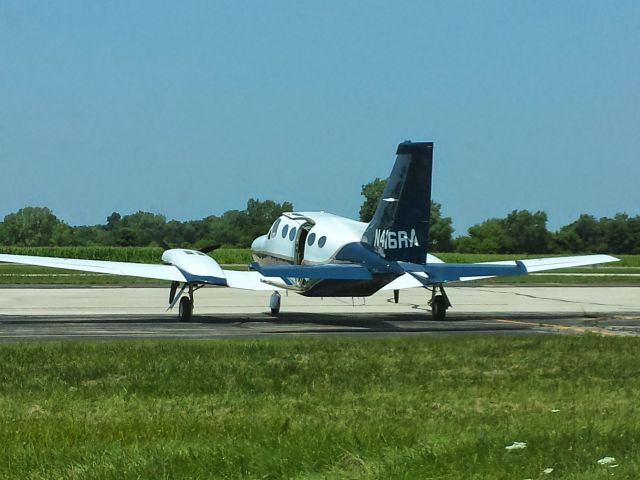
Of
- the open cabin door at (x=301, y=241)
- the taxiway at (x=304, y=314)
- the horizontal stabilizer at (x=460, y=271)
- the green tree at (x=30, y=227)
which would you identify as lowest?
the taxiway at (x=304, y=314)

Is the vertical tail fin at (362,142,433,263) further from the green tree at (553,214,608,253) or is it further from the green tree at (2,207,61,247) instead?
the green tree at (2,207,61,247)

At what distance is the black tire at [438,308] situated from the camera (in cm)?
3319

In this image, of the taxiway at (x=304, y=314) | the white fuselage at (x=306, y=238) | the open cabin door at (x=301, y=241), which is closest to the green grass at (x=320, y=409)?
the taxiway at (x=304, y=314)

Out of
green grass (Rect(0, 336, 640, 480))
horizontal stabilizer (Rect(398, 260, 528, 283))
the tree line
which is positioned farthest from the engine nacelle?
the tree line

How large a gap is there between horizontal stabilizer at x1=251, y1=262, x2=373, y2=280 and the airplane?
27mm

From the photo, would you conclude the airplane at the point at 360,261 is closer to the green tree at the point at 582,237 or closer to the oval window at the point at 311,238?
the oval window at the point at 311,238

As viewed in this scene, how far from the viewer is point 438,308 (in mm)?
33312

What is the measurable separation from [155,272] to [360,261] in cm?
716

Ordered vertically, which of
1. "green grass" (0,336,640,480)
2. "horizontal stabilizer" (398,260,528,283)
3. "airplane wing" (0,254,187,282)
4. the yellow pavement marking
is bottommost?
"green grass" (0,336,640,480)

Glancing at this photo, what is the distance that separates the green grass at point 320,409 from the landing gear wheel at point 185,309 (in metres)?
10.3

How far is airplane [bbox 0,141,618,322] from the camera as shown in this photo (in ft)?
97.5

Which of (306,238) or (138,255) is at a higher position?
(138,255)

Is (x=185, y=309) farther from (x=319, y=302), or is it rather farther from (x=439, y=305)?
(x=319, y=302)

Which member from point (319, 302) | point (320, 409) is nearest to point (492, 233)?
point (319, 302)
